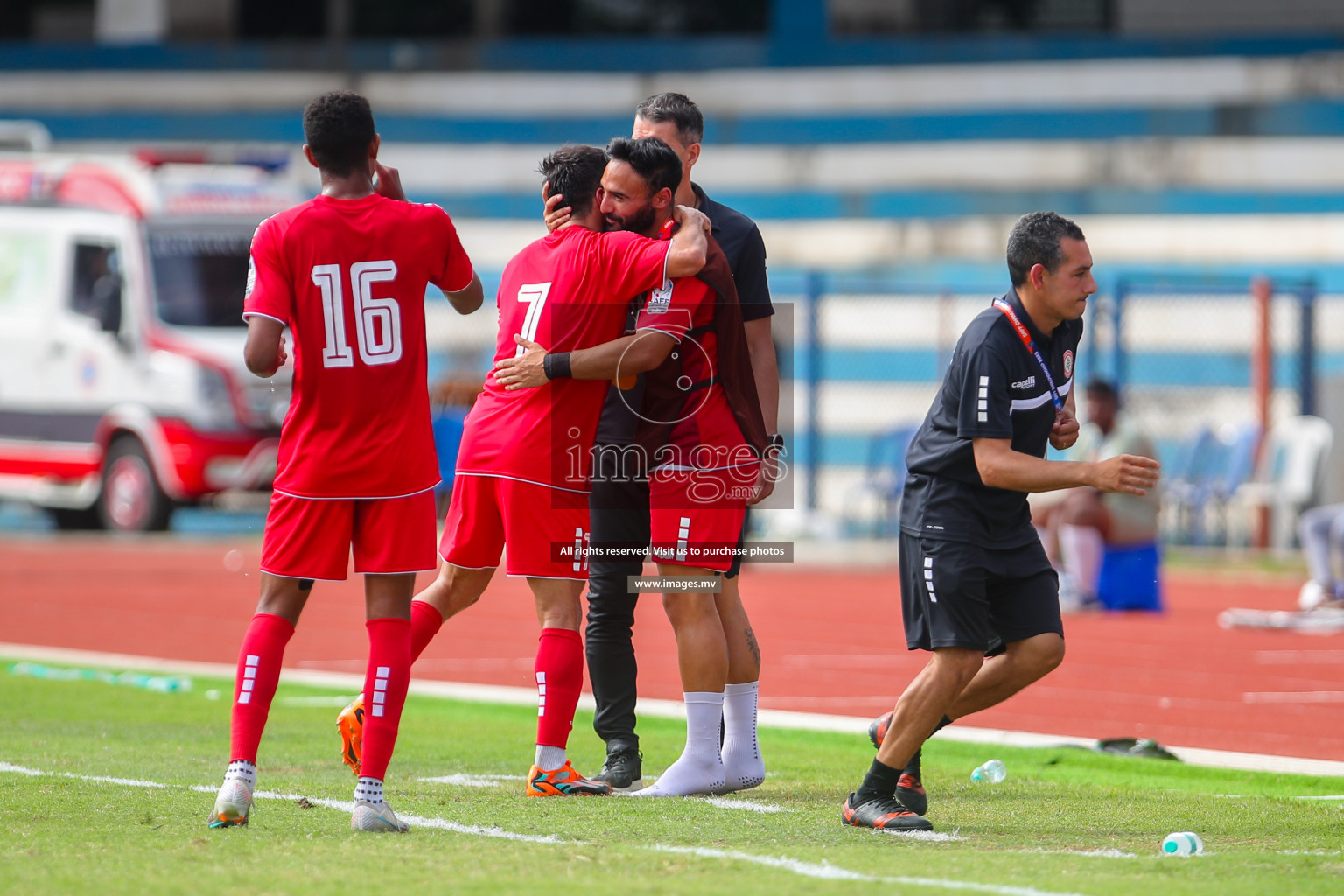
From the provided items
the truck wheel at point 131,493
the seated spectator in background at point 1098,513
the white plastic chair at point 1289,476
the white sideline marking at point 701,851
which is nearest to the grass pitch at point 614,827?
the white sideline marking at point 701,851

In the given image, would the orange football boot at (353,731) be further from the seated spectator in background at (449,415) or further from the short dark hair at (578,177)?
the seated spectator in background at (449,415)

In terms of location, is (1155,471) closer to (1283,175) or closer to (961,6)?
(1283,175)

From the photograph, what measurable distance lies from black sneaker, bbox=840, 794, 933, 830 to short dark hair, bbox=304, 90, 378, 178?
2.39 metres

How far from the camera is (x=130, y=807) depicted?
18.1 feet

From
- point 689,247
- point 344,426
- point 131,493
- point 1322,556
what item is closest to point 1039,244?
point 689,247

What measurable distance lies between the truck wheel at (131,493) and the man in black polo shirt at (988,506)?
48.4 feet

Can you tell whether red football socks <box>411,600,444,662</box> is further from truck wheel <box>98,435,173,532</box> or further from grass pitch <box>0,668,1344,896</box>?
truck wheel <box>98,435,173,532</box>

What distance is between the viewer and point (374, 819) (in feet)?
16.9

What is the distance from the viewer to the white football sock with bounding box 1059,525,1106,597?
44.3ft

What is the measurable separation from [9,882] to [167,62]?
81.5 feet

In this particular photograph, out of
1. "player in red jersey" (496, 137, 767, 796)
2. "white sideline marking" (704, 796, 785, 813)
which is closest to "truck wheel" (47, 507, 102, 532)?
"player in red jersey" (496, 137, 767, 796)

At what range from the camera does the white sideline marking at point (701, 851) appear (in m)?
4.43

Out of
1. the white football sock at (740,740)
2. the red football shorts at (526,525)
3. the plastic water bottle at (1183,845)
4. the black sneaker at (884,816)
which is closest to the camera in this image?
the plastic water bottle at (1183,845)

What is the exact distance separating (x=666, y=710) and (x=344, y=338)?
3.76 m
